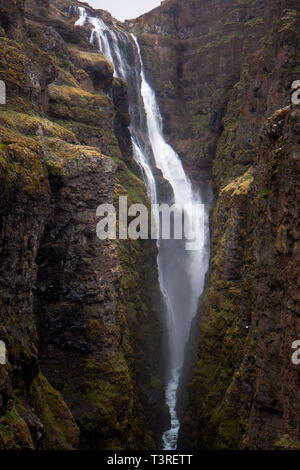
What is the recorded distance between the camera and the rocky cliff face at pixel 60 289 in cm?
1958

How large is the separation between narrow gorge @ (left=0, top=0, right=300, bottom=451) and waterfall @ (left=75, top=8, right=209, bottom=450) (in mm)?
288

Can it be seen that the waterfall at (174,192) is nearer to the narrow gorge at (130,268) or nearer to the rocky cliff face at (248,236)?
the narrow gorge at (130,268)

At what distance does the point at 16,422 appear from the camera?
15.3 meters

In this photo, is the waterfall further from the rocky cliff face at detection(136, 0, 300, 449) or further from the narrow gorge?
the rocky cliff face at detection(136, 0, 300, 449)

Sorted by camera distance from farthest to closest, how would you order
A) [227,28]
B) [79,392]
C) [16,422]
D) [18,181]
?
[227,28]
[79,392]
[18,181]
[16,422]

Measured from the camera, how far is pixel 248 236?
3130cm

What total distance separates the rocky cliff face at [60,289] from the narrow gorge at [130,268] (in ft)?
0.27

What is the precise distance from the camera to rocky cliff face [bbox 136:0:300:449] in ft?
58.9

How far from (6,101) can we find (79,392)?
15.9 m

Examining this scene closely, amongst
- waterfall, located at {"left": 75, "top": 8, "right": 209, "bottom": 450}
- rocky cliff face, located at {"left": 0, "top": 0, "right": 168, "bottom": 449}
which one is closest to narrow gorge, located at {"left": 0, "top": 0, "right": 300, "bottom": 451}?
rocky cliff face, located at {"left": 0, "top": 0, "right": 168, "bottom": 449}

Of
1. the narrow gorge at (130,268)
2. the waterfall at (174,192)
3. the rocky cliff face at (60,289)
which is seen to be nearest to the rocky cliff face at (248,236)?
the narrow gorge at (130,268)

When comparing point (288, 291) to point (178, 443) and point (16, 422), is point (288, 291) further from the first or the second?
point (178, 443)

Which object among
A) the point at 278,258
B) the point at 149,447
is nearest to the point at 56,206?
the point at 278,258

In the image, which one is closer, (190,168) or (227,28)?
(190,168)
